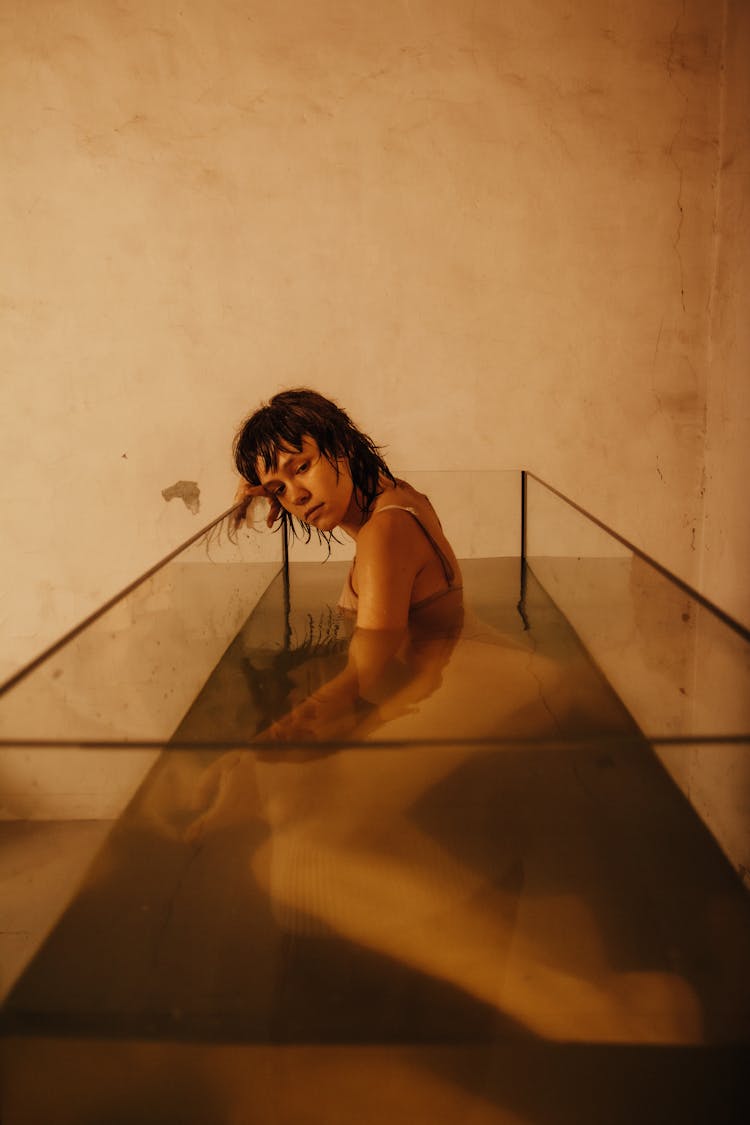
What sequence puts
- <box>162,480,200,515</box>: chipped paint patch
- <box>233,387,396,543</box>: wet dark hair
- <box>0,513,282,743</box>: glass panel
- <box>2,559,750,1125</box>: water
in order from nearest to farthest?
1. <box>2,559,750,1125</box>: water
2. <box>0,513,282,743</box>: glass panel
3. <box>233,387,396,543</box>: wet dark hair
4. <box>162,480,200,515</box>: chipped paint patch

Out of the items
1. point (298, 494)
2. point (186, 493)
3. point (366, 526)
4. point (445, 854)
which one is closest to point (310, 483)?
point (298, 494)

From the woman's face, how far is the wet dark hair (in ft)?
0.03

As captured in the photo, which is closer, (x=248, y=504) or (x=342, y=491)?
(x=342, y=491)

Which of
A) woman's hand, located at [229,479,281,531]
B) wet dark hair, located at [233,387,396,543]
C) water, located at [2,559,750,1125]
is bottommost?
water, located at [2,559,750,1125]

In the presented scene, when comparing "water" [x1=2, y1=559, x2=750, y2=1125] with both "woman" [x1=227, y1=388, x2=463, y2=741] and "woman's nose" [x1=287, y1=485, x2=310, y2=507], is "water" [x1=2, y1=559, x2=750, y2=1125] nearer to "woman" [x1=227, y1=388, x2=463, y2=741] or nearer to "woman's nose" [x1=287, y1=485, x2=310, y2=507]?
"woman" [x1=227, y1=388, x2=463, y2=741]

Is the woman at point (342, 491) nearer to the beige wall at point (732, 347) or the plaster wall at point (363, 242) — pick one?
the plaster wall at point (363, 242)

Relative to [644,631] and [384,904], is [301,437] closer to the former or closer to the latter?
[644,631]

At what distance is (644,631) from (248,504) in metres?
0.77

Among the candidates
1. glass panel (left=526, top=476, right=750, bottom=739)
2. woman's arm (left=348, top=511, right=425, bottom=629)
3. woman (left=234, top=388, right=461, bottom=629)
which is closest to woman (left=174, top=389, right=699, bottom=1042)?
glass panel (left=526, top=476, right=750, bottom=739)

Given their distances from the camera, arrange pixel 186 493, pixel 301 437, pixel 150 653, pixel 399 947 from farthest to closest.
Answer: pixel 186 493 < pixel 301 437 < pixel 150 653 < pixel 399 947

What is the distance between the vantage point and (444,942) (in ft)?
2.65

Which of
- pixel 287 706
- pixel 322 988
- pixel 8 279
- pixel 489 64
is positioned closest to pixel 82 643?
pixel 287 706

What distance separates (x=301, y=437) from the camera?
146 cm

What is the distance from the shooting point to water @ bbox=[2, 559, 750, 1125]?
70 cm
